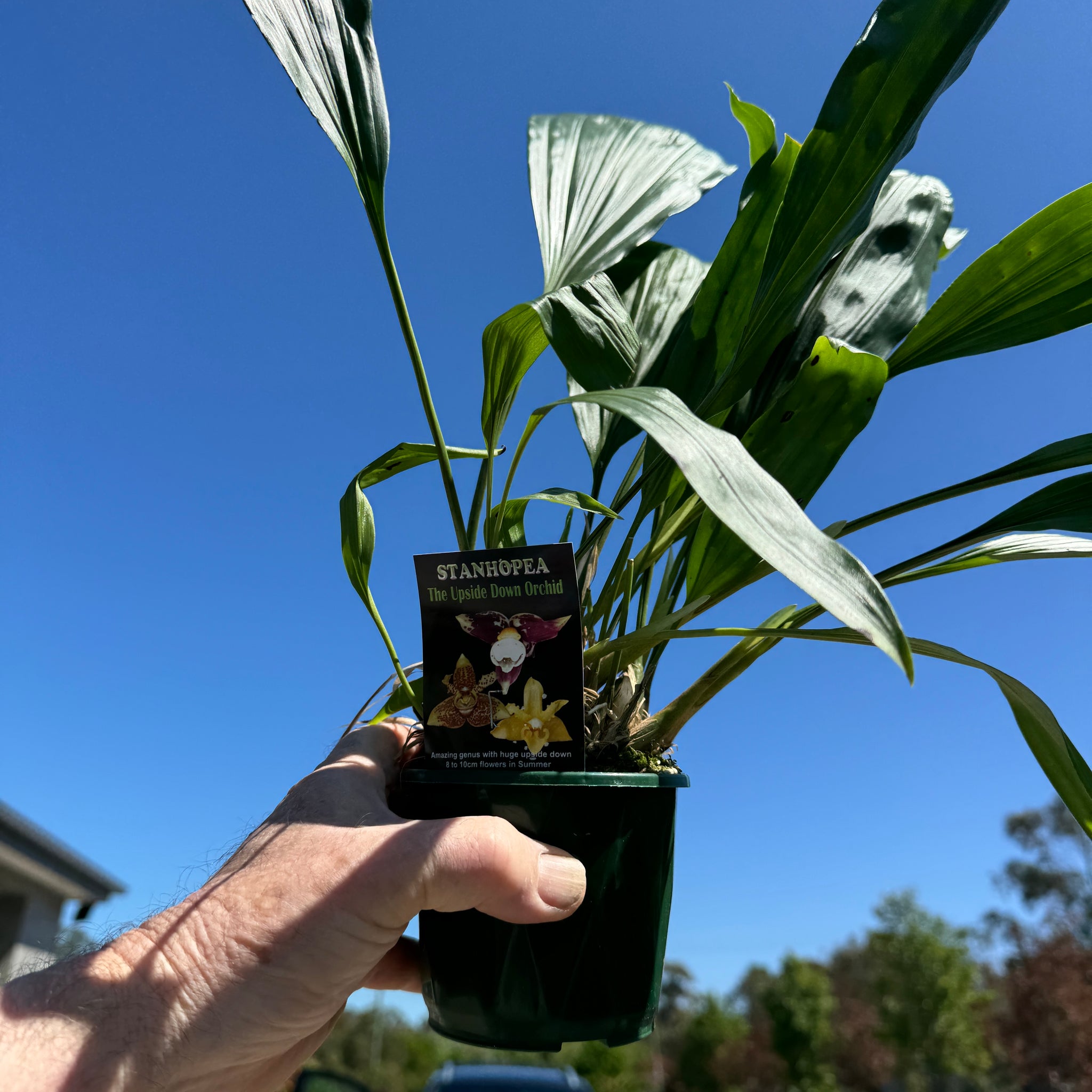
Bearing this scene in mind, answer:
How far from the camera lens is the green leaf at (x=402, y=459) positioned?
0.77 m

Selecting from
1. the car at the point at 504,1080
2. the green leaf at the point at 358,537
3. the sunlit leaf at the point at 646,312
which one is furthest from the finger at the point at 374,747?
the car at the point at 504,1080

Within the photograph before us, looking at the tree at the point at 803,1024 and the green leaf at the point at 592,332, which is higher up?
the tree at the point at 803,1024

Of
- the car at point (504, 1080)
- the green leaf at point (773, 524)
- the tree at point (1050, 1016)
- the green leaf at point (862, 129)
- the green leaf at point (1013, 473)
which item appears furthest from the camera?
the tree at point (1050, 1016)

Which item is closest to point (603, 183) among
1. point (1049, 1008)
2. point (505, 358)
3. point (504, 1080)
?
point (505, 358)

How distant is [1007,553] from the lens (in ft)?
2.38

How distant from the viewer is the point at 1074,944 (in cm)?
768

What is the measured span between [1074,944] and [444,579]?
9750 mm

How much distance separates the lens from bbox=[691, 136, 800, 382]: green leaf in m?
0.72

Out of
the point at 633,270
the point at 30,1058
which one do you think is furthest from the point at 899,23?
the point at 30,1058

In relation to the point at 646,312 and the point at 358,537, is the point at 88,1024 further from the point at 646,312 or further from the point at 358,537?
the point at 646,312

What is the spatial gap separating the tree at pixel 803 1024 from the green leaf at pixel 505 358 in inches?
524

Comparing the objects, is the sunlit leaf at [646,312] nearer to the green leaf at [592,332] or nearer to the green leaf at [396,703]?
the green leaf at [592,332]

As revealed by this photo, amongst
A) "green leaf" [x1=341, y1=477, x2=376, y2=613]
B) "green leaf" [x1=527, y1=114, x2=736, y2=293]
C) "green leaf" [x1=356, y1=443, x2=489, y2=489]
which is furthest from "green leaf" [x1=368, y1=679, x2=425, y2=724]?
"green leaf" [x1=527, y1=114, x2=736, y2=293]

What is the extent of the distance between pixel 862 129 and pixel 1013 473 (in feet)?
1.12
